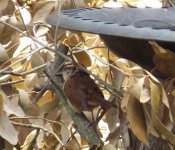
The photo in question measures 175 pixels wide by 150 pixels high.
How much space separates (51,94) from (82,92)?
1.14ft

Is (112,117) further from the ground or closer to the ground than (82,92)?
closer to the ground

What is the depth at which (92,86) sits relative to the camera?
1.01m

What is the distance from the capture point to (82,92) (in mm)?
1005

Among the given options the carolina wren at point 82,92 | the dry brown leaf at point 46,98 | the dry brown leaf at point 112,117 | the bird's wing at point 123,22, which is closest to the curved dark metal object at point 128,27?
the bird's wing at point 123,22

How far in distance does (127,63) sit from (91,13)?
13 cm

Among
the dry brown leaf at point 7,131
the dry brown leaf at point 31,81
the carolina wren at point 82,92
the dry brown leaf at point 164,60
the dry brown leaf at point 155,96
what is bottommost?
the dry brown leaf at point 31,81

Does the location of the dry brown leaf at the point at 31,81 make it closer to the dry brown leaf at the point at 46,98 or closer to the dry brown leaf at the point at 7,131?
the dry brown leaf at the point at 46,98

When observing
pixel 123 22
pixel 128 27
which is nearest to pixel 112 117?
pixel 123 22

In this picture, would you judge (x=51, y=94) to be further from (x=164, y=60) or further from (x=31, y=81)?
(x=164, y=60)

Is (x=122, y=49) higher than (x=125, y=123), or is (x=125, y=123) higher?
(x=122, y=49)

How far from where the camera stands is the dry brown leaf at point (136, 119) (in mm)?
821

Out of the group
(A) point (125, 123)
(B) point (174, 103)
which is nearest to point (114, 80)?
(A) point (125, 123)

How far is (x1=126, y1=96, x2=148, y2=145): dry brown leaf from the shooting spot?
82 centimetres

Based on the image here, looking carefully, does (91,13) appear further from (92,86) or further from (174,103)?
(174,103)
